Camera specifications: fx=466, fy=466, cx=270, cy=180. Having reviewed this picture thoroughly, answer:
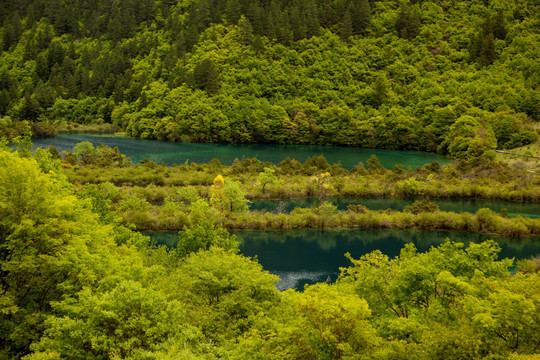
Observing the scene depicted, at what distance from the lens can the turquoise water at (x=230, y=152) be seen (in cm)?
10156

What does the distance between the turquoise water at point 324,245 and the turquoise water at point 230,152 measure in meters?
40.2

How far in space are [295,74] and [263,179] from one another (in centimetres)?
9069

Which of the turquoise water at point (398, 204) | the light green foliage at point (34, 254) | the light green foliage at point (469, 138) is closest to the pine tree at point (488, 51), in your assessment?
the light green foliage at point (469, 138)

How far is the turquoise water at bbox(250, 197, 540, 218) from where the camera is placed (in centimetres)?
6575

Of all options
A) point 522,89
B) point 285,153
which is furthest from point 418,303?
point 522,89

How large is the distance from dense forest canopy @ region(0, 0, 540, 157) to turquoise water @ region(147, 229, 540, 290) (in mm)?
62405

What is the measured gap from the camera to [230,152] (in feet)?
377

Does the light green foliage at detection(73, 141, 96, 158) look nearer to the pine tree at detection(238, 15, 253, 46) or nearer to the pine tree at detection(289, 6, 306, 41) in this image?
the pine tree at detection(238, 15, 253, 46)

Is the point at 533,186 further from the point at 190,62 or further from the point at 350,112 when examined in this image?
the point at 190,62

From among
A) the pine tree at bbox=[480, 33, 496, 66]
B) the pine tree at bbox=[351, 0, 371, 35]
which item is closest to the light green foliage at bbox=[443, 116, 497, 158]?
the pine tree at bbox=[480, 33, 496, 66]

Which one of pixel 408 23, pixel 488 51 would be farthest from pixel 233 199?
pixel 408 23

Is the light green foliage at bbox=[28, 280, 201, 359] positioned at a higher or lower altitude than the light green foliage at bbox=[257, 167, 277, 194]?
higher

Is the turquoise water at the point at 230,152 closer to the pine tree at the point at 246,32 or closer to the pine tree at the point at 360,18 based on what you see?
the pine tree at the point at 246,32

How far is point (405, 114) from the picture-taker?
13450 cm
